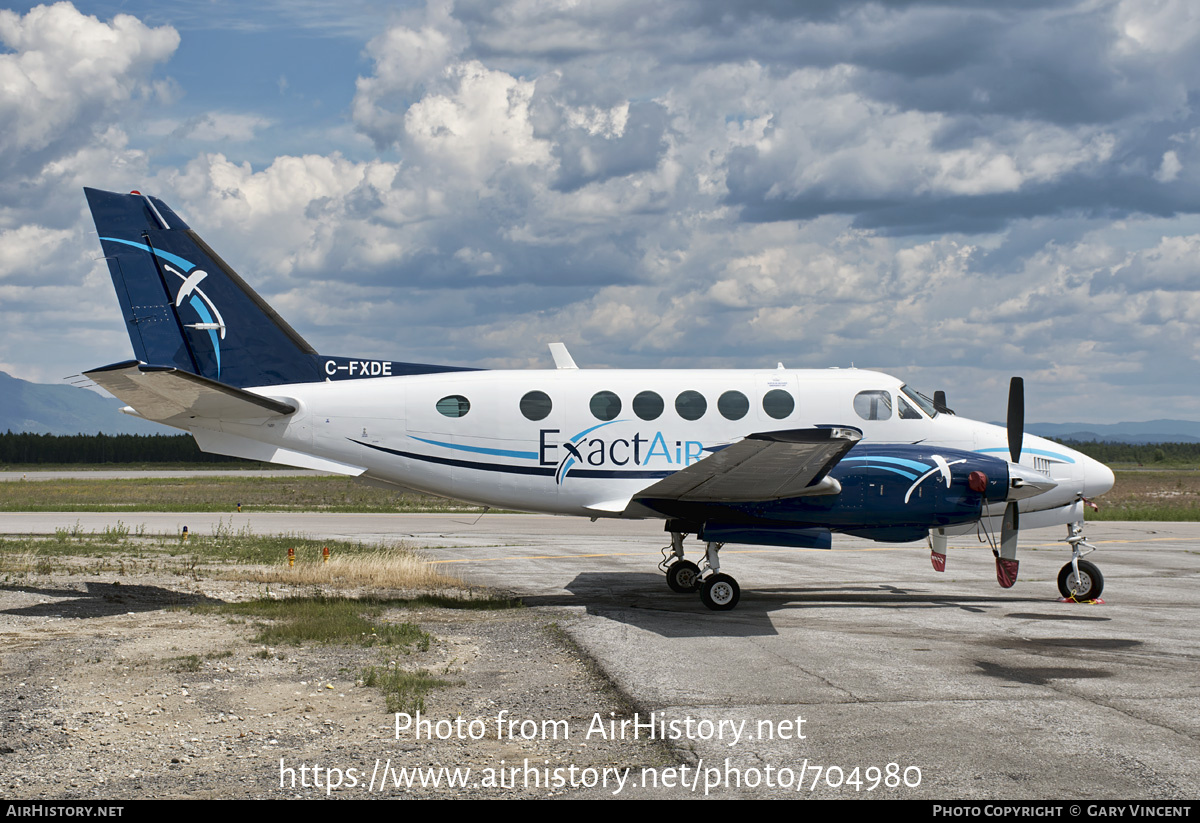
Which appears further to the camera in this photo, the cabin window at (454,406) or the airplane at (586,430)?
the cabin window at (454,406)

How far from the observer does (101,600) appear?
14.5 metres

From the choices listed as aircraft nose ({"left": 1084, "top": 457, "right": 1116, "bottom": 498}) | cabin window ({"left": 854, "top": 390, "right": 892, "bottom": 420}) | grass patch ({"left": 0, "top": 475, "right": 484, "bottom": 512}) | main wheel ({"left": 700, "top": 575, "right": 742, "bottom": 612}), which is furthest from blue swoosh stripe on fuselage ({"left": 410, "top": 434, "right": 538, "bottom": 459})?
grass patch ({"left": 0, "top": 475, "right": 484, "bottom": 512})

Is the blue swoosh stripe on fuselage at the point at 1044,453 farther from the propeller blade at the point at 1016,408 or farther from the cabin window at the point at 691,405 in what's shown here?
the cabin window at the point at 691,405

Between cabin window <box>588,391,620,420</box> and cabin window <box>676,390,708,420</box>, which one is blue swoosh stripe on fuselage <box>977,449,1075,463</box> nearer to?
cabin window <box>676,390,708,420</box>

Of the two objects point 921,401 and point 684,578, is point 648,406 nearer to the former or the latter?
point 684,578

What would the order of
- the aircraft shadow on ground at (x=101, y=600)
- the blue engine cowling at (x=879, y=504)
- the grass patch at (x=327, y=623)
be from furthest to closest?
the blue engine cowling at (x=879, y=504)
the aircraft shadow on ground at (x=101, y=600)
the grass patch at (x=327, y=623)

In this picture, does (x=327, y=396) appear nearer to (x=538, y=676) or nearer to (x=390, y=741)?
(x=538, y=676)

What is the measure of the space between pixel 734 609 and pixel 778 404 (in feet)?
10.9

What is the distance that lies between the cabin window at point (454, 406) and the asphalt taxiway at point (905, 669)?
11.0 feet

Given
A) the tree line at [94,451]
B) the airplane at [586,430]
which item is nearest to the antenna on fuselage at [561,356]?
the airplane at [586,430]

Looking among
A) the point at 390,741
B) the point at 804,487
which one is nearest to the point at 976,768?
the point at 390,741

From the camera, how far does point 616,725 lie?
306 inches

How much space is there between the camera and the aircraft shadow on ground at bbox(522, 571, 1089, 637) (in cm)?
1280

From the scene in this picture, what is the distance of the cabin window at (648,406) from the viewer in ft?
47.6
